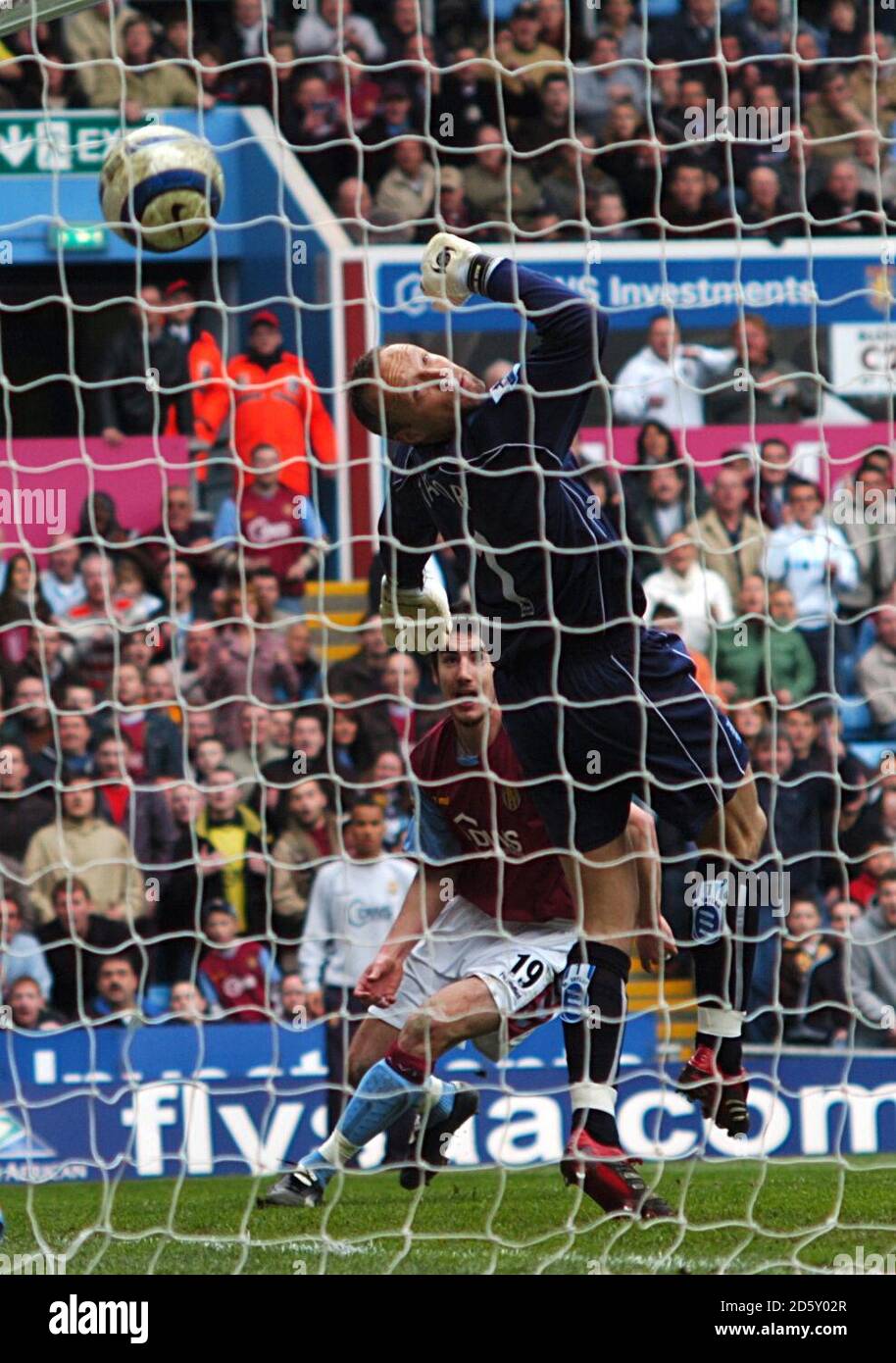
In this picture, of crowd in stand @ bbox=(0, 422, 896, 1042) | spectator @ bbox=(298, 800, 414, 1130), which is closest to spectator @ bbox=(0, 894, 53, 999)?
crowd in stand @ bbox=(0, 422, 896, 1042)

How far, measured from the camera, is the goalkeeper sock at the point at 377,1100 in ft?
20.7

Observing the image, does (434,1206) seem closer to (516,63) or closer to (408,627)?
(408,627)

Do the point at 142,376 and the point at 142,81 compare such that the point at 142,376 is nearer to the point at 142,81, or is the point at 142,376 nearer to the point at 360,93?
the point at 142,81

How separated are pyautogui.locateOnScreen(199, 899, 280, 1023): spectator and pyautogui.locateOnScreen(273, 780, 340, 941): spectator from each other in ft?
0.96

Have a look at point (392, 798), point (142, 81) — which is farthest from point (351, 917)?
point (142, 81)

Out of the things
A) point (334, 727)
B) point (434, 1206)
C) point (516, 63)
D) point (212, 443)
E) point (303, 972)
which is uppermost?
point (516, 63)

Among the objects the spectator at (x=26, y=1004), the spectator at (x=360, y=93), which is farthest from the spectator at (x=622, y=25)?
the spectator at (x=26, y=1004)

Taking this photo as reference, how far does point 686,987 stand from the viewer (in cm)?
906

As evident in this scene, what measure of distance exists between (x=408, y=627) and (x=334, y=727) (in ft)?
10.9

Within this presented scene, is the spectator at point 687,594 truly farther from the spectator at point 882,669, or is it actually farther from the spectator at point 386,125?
the spectator at point 386,125

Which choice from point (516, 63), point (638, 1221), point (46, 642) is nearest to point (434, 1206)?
point (638, 1221)

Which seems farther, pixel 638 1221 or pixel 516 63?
pixel 516 63

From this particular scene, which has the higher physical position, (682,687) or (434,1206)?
(682,687)

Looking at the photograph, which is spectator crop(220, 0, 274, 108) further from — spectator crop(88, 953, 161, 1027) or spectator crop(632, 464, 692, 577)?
spectator crop(88, 953, 161, 1027)
